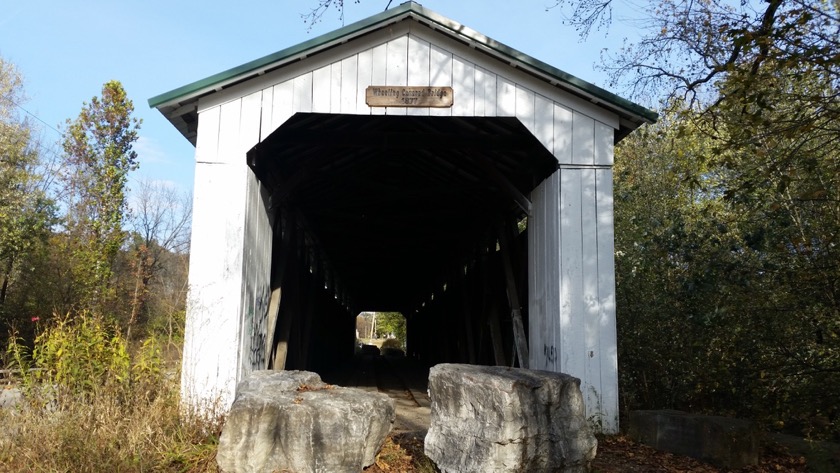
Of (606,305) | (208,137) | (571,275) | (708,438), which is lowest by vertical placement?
(708,438)

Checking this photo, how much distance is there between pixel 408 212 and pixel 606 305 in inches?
316

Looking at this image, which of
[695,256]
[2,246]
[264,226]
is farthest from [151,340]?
[2,246]

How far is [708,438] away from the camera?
6.34m

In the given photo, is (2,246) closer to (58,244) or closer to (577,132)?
(58,244)

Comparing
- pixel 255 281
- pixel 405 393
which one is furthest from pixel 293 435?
pixel 405 393

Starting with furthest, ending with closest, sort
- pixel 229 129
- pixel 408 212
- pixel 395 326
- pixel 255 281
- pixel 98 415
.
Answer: pixel 395 326 → pixel 408 212 → pixel 255 281 → pixel 229 129 → pixel 98 415

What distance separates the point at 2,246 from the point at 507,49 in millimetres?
18926

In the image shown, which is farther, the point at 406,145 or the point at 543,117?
the point at 406,145

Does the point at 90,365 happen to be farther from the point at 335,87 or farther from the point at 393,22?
the point at 393,22

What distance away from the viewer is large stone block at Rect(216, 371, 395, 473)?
5133mm

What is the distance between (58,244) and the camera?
24.7 meters

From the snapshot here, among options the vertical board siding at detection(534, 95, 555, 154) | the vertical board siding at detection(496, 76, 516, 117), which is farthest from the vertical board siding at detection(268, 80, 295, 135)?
the vertical board siding at detection(534, 95, 555, 154)

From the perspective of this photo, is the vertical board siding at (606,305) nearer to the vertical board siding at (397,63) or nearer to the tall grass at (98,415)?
the vertical board siding at (397,63)

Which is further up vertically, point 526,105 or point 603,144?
point 526,105
